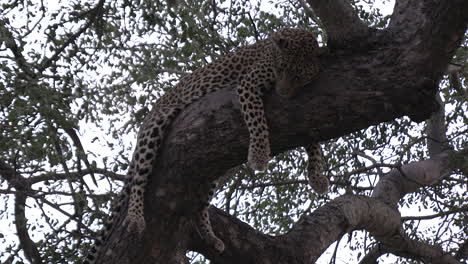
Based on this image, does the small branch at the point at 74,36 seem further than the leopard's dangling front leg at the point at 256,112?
Yes

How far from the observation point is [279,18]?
336 inches

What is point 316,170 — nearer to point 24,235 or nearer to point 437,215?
point 437,215

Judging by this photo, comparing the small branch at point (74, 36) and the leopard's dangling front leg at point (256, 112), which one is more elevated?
the small branch at point (74, 36)

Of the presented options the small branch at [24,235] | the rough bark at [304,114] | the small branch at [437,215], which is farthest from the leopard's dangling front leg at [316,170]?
the small branch at [24,235]

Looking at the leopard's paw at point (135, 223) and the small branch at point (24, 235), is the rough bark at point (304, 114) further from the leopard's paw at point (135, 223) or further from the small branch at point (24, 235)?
the small branch at point (24, 235)

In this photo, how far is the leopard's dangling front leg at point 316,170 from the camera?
5.74 meters

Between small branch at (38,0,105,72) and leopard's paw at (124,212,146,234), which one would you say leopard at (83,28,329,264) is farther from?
small branch at (38,0,105,72)

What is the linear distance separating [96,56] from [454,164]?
4065mm

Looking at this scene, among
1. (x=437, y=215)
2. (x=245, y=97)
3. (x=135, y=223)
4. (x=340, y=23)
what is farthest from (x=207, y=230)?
(x=437, y=215)

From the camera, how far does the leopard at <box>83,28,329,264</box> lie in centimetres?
450

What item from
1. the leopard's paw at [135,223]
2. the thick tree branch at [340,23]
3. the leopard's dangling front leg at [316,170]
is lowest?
the leopard's paw at [135,223]

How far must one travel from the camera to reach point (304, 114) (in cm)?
413

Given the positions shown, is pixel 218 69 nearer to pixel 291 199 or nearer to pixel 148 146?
pixel 148 146

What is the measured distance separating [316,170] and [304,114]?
5.62 feet
